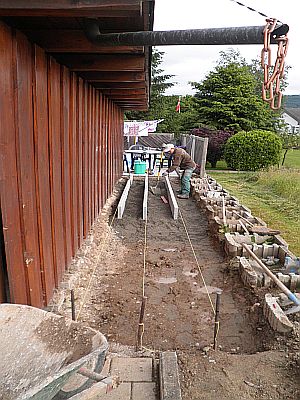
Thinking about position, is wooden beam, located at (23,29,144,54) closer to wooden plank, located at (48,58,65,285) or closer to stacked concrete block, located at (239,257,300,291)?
wooden plank, located at (48,58,65,285)

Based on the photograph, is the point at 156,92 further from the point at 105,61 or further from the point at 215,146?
the point at 105,61

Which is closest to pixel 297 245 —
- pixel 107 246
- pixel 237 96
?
pixel 107 246

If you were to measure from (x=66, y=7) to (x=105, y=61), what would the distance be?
2.10 meters

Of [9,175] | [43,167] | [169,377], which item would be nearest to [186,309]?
[169,377]

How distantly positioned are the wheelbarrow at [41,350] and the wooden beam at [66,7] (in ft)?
5.62

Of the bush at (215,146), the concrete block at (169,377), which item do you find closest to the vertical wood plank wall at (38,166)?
the concrete block at (169,377)

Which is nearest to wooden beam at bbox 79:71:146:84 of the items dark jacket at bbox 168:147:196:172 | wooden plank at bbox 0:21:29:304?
wooden plank at bbox 0:21:29:304

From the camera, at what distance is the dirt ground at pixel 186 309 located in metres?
3.13

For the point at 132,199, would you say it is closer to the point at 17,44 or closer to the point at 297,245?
the point at 297,245

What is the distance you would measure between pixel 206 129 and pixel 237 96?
4695 mm

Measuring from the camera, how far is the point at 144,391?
291 centimetres

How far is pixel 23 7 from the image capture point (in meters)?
2.20

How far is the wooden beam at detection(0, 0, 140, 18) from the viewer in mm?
2102

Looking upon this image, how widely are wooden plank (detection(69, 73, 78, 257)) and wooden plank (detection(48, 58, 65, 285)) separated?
0.62 meters
